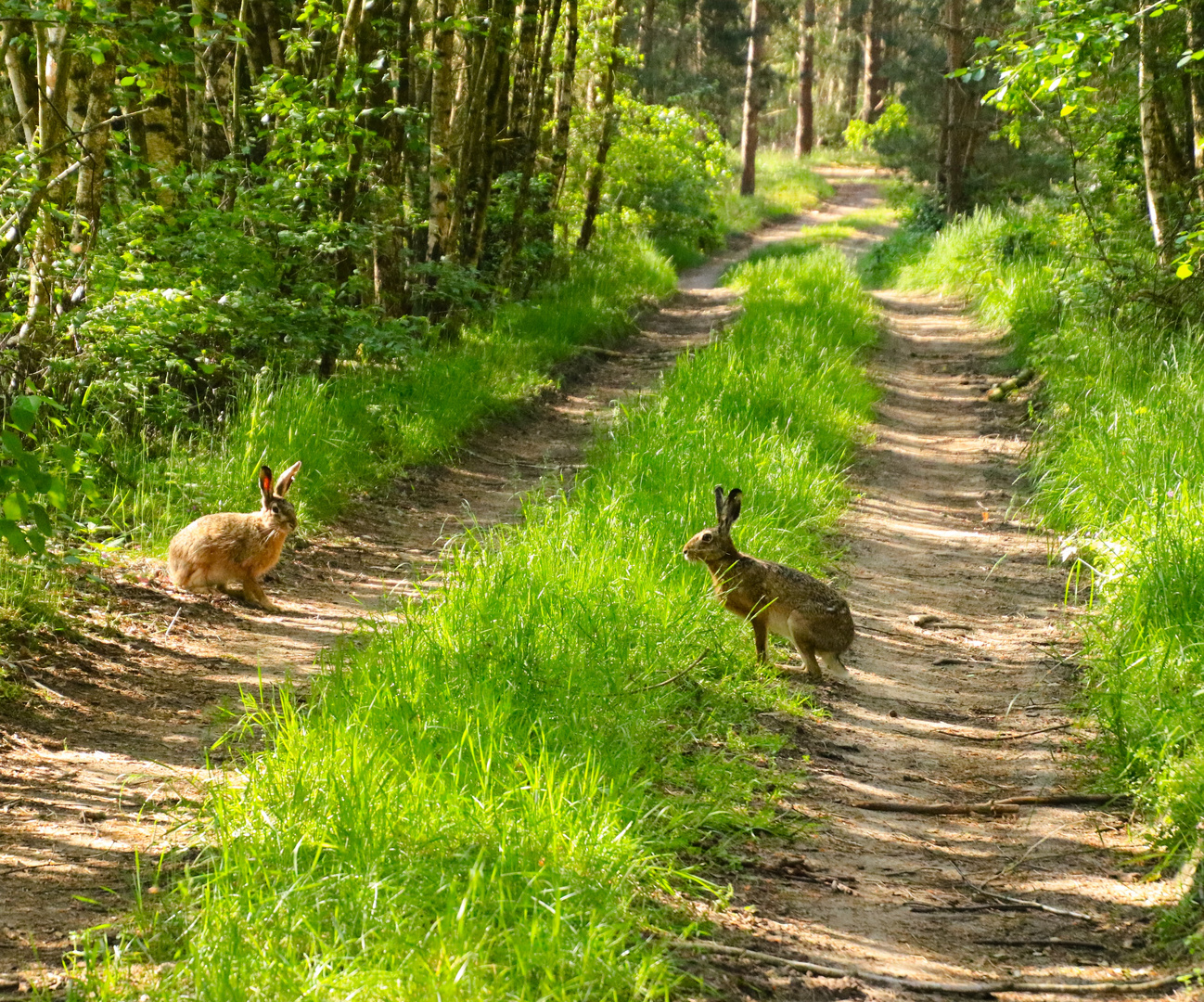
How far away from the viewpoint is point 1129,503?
7406 millimetres

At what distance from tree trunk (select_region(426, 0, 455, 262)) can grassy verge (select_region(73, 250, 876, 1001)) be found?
301 inches

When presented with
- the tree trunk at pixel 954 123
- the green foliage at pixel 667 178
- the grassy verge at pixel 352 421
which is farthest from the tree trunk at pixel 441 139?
the tree trunk at pixel 954 123

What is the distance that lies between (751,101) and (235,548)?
3524 centimetres

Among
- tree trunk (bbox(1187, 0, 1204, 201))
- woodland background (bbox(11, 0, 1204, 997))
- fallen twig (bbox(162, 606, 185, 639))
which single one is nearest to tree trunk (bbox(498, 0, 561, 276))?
woodland background (bbox(11, 0, 1204, 997))

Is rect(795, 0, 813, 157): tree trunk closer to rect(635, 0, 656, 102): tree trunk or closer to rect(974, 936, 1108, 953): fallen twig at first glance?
rect(635, 0, 656, 102): tree trunk

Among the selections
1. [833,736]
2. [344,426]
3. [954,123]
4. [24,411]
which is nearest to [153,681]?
[24,411]

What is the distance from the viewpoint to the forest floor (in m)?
4.05

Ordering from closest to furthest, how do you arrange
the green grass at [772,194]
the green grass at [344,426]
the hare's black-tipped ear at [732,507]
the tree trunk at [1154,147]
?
the hare's black-tipped ear at [732,507] → the green grass at [344,426] → the tree trunk at [1154,147] → the green grass at [772,194]

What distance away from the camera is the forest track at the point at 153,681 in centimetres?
424

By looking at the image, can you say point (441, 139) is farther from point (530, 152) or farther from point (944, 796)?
point (944, 796)

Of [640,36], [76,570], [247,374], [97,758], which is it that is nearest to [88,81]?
[247,374]

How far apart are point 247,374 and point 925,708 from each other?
6.68m

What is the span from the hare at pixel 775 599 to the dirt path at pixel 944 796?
0.92ft

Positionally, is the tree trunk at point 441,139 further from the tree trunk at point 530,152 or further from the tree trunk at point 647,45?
the tree trunk at point 647,45
